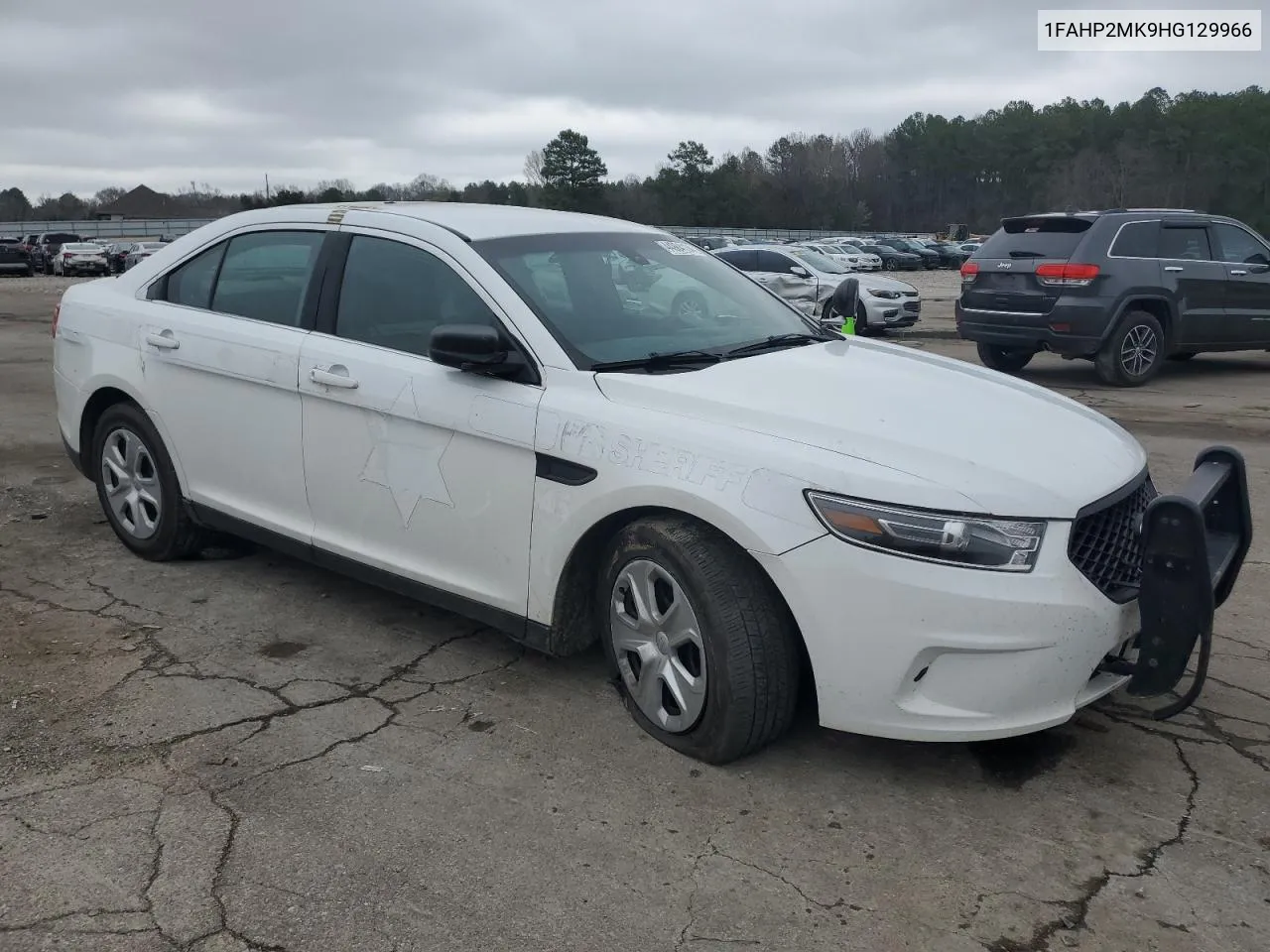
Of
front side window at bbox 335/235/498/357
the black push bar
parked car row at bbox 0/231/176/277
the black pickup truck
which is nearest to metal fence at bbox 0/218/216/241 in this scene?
parked car row at bbox 0/231/176/277

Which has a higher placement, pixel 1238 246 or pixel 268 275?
pixel 1238 246

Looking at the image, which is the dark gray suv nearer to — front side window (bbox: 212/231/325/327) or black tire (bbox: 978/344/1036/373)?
black tire (bbox: 978/344/1036/373)

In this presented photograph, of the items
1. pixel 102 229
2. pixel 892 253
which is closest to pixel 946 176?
pixel 892 253

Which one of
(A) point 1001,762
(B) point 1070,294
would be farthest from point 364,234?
(B) point 1070,294

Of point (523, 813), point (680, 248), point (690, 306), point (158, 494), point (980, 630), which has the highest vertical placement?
point (680, 248)

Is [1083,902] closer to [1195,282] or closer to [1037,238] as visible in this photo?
[1037,238]

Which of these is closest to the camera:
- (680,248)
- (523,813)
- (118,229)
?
(523,813)

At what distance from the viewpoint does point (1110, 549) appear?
125 inches

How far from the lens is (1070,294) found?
11.0m

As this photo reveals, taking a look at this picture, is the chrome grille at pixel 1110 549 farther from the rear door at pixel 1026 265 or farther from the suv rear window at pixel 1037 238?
the suv rear window at pixel 1037 238

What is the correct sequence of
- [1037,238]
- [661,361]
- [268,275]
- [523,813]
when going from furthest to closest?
[1037,238] < [268,275] < [661,361] < [523,813]

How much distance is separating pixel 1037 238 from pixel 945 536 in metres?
9.39

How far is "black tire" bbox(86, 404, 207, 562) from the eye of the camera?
16.4ft

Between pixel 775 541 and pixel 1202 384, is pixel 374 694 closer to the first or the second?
pixel 775 541
